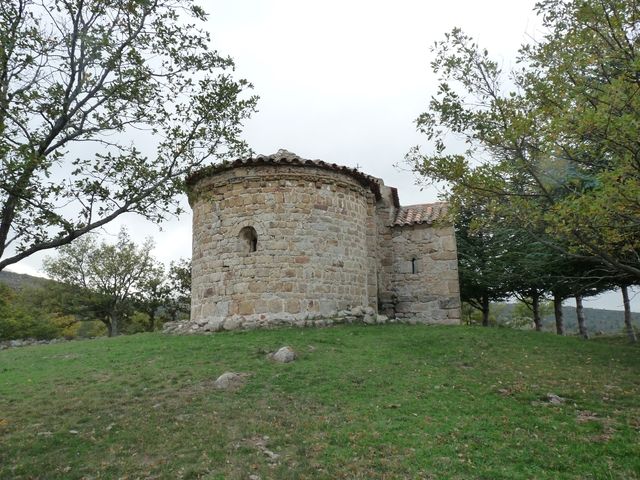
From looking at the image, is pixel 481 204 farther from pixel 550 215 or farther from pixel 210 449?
pixel 210 449

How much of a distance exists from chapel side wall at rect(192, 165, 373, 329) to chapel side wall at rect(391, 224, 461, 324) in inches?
108

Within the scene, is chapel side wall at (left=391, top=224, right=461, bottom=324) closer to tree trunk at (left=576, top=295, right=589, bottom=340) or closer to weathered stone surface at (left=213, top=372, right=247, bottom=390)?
weathered stone surface at (left=213, top=372, right=247, bottom=390)

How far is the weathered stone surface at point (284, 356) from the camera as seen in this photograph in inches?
379

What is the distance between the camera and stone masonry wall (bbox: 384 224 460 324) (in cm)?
1638

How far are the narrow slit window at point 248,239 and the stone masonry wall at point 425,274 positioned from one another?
5.80m

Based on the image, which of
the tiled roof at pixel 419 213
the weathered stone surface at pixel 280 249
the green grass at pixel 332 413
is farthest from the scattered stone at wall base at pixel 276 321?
the tiled roof at pixel 419 213

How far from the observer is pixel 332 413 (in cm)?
682

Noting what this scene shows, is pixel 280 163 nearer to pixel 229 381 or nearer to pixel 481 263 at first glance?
pixel 229 381

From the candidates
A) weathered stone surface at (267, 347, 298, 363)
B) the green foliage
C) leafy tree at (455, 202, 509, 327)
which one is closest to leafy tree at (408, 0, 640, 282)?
weathered stone surface at (267, 347, 298, 363)

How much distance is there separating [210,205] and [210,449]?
9735mm

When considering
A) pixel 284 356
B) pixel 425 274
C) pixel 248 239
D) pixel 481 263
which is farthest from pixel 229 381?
pixel 481 263

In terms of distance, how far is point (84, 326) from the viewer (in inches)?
1869

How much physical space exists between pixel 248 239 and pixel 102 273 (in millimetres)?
21967

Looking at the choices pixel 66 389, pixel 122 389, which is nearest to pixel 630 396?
pixel 122 389
